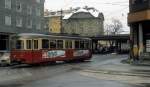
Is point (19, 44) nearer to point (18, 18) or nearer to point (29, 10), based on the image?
point (18, 18)

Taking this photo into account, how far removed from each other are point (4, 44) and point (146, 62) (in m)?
25.5

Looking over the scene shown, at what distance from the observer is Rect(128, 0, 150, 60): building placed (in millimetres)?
38575

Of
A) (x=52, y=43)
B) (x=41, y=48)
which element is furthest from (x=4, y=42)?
(x=41, y=48)

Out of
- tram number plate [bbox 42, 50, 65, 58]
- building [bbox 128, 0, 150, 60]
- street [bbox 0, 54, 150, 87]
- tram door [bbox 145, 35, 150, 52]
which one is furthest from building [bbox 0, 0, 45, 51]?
street [bbox 0, 54, 150, 87]

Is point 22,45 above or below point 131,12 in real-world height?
below

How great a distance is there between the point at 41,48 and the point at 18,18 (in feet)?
91.4

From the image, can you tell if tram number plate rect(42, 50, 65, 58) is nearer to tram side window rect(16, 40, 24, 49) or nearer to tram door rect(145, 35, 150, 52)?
tram side window rect(16, 40, 24, 49)

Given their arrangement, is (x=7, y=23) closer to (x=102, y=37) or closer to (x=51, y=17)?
(x=102, y=37)

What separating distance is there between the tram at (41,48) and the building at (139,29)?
6219mm

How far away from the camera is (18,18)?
60844 millimetres

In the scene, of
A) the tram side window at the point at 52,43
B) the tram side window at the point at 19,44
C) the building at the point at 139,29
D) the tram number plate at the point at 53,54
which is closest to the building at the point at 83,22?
the building at the point at 139,29

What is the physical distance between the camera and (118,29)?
442 ft

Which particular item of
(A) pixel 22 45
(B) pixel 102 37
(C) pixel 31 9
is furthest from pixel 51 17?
(A) pixel 22 45

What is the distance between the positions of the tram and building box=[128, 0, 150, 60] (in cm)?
622
